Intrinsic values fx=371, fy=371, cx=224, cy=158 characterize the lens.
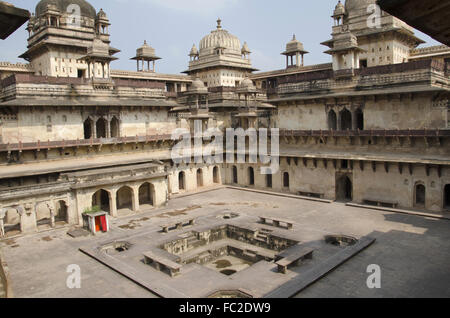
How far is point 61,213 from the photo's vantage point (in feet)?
81.6

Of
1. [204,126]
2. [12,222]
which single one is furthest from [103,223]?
[204,126]

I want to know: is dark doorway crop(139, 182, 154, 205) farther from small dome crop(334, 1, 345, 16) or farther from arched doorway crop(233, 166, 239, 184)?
small dome crop(334, 1, 345, 16)

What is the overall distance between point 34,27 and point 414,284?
37.8 m

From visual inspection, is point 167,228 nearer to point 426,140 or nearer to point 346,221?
point 346,221

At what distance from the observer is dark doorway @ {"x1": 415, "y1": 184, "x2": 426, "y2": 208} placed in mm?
24111

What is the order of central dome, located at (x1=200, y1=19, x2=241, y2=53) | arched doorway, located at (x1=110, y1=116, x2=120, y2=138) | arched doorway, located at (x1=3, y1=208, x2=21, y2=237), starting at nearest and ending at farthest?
arched doorway, located at (x1=3, y1=208, x2=21, y2=237) → arched doorway, located at (x1=110, y1=116, x2=120, y2=138) → central dome, located at (x1=200, y1=19, x2=241, y2=53)

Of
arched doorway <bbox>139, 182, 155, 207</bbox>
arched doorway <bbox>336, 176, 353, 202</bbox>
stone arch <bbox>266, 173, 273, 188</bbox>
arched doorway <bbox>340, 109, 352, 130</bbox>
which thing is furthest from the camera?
stone arch <bbox>266, 173, 273, 188</bbox>

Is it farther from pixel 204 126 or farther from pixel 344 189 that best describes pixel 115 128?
pixel 344 189

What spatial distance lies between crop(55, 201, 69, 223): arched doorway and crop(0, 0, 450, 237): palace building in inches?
4.1

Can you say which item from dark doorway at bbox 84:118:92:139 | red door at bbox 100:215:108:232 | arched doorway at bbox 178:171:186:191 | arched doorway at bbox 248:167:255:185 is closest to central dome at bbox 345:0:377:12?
arched doorway at bbox 248:167:255:185

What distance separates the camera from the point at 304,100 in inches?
1199

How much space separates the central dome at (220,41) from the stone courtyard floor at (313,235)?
81.4ft

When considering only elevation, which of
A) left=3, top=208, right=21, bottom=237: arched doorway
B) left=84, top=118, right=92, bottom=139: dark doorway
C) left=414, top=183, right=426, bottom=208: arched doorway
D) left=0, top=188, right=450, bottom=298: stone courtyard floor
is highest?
left=84, top=118, right=92, bottom=139: dark doorway

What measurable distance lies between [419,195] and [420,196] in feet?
0.29
